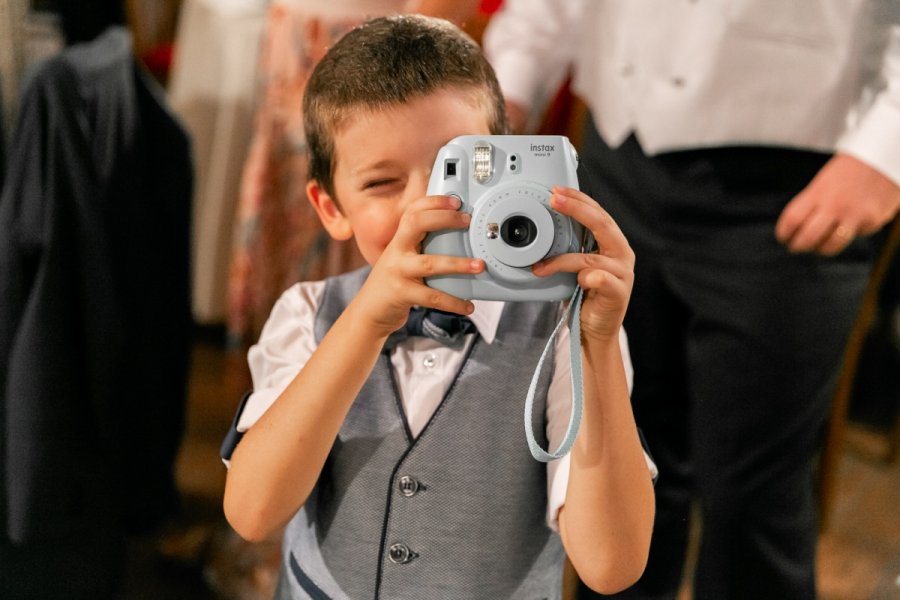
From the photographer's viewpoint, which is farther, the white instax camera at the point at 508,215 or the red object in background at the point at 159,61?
the red object in background at the point at 159,61

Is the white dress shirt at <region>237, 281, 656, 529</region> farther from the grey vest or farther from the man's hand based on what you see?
the man's hand

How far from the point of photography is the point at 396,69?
1.63 ft

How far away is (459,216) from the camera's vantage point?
42cm

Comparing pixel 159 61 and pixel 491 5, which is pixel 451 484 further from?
pixel 159 61

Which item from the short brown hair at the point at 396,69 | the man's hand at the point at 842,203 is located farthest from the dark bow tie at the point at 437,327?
the man's hand at the point at 842,203

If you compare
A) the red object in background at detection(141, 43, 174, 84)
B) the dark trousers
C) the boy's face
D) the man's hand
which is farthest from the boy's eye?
the red object in background at detection(141, 43, 174, 84)

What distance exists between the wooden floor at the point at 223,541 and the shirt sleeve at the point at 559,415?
0.72ft

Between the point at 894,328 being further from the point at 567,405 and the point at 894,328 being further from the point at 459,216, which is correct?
the point at 459,216

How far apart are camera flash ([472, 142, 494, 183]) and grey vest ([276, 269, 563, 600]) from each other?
4.8 inches

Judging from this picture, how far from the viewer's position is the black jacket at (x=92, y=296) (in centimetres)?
85

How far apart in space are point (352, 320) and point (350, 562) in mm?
174

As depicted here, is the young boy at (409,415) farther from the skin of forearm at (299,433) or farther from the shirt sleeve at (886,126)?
the shirt sleeve at (886,126)

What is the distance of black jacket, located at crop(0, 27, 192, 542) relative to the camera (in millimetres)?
846

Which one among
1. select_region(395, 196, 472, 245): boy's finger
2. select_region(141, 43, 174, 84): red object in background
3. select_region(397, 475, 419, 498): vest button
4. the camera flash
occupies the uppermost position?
the camera flash
